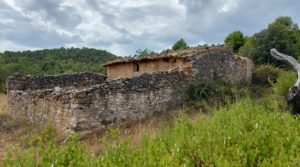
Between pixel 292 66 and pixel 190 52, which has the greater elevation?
pixel 190 52

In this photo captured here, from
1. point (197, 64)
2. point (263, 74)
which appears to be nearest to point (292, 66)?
point (197, 64)

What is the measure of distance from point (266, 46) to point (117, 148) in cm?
2503

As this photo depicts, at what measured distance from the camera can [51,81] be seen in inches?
618

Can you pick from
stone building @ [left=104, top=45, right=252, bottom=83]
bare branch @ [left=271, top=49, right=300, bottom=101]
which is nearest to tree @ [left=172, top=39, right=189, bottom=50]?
stone building @ [left=104, top=45, right=252, bottom=83]

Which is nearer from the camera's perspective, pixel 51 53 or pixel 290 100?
pixel 290 100

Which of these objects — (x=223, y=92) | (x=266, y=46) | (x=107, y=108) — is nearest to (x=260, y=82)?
(x=223, y=92)

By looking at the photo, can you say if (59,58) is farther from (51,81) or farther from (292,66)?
(292,66)

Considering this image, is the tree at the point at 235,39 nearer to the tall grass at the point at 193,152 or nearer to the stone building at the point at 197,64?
the stone building at the point at 197,64

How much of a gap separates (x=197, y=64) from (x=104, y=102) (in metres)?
5.78

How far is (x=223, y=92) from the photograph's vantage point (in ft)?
43.5

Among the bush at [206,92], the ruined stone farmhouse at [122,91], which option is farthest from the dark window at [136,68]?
the bush at [206,92]

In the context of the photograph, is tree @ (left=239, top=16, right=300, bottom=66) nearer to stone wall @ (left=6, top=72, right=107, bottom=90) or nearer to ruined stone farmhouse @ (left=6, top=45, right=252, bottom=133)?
ruined stone farmhouse @ (left=6, top=45, right=252, bottom=133)

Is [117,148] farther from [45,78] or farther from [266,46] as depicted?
[266,46]

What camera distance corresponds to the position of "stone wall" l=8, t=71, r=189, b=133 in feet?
29.7
